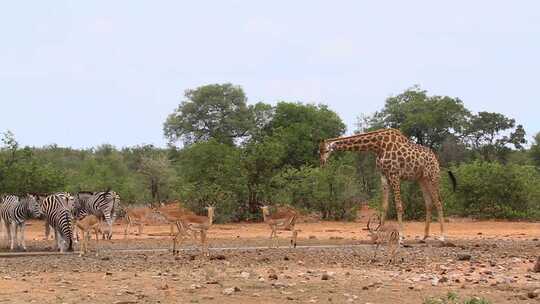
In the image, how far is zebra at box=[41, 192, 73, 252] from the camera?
21031 millimetres

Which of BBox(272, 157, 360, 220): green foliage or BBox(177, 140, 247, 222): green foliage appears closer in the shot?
BBox(177, 140, 247, 222): green foliage

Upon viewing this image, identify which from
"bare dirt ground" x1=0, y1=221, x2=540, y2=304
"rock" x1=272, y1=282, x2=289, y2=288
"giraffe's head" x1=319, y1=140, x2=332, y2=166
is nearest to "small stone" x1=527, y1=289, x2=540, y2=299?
"bare dirt ground" x1=0, y1=221, x2=540, y2=304

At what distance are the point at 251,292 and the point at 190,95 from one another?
51.2 meters

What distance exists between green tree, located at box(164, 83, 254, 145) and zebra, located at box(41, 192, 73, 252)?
1451 inches

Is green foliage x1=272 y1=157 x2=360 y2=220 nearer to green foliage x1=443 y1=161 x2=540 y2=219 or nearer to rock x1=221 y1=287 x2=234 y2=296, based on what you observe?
green foliage x1=443 y1=161 x2=540 y2=219

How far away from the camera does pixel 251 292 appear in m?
12.9

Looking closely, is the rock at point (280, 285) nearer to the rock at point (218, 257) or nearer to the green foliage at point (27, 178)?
the rock at point (218, 257)

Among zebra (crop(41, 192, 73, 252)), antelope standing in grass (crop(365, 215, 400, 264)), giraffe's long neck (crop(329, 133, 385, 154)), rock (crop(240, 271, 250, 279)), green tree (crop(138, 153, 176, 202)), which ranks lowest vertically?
rock (crop(240, 271, 250, 279))

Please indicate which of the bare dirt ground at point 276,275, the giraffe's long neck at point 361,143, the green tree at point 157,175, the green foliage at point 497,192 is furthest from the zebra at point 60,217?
the green tree at point 157,175

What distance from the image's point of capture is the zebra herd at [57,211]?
21.2m

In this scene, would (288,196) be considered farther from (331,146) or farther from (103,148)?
(103,148)

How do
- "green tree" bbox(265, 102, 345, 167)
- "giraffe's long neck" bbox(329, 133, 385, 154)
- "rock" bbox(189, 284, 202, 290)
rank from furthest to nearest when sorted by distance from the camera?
1. "green tree" bbox(265, 102, 345, 167)
2. "giraffe's long neck" bbox(329, 133, 385, 154)
3. "rock" bbox(189, 284, 202, 290)

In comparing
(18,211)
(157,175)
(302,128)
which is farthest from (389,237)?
(157,175)

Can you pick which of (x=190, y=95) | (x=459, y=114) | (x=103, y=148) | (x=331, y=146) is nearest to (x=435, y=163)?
(x=331, y=146)
